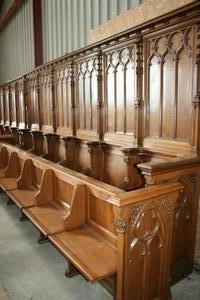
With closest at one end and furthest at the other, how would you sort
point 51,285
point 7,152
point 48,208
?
point 51,285 < point 48,208 < point 7,152

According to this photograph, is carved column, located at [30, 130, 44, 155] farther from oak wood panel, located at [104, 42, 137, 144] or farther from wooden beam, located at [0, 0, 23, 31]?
wooden beam, located at [0, 0, 23, 31]

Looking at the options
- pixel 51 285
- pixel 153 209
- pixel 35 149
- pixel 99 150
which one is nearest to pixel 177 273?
pixel 153 209

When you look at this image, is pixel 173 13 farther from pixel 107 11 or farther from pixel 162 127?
pixel 107 11

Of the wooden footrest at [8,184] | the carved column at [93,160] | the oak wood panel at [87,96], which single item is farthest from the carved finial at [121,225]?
the wooden footrest at [8,184]

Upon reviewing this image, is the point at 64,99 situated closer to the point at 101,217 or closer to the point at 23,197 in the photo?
the point at 23,197

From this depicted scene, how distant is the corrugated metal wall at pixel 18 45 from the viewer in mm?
6609

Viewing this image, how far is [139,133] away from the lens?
2662 mm

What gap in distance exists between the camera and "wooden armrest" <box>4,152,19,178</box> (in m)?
3.88

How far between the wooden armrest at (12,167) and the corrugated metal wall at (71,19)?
2.09 metres

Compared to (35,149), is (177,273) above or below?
below

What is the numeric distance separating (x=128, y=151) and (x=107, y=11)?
7.41ft

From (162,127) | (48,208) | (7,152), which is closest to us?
(162,127)

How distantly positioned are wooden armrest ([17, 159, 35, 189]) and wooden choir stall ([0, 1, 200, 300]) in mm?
12

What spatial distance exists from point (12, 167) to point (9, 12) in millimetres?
5762
